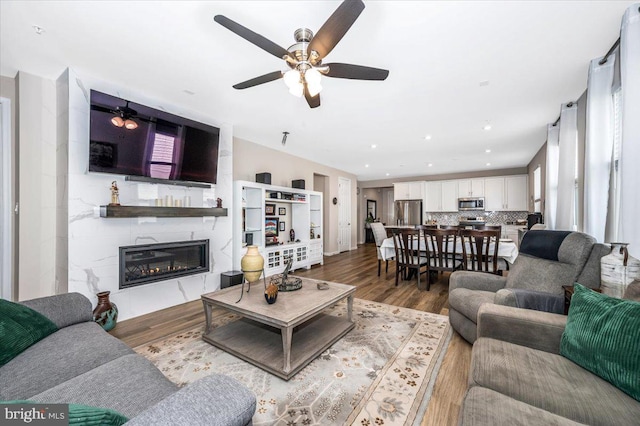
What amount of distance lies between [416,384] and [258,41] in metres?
2.62

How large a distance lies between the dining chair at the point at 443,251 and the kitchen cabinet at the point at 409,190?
4.79 m

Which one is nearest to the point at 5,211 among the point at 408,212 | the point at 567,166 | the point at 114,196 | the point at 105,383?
the point at 114,196

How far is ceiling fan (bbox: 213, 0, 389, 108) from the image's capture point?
152 centimetres

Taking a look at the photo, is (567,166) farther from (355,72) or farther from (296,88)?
(296,88)

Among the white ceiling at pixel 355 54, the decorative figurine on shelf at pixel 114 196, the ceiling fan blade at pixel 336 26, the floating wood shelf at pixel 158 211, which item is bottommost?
the floating wood shelf at pixel 158 211

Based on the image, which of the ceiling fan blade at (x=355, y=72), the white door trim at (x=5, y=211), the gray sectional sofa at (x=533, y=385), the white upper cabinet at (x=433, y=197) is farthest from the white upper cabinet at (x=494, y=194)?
the white door trim at (x=5, y=211)

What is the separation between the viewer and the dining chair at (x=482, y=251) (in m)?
3.51

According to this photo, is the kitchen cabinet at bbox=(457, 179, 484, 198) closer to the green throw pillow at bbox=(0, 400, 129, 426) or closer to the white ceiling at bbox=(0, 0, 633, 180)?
the white ceiling at bbox=(0, 0, 633, 180)

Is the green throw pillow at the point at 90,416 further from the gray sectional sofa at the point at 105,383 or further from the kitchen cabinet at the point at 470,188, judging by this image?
the kitchen cabinet at the point at 470,188

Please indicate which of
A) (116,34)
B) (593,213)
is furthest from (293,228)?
(593,213)

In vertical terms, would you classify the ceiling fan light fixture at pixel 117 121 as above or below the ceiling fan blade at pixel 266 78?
below

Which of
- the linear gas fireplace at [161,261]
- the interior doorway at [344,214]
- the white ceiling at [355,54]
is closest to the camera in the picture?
the white ceiling at [355,54]

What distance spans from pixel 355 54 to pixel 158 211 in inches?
111

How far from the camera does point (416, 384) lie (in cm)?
184
